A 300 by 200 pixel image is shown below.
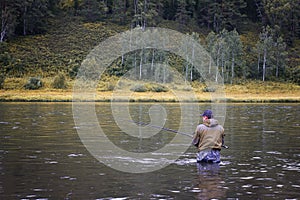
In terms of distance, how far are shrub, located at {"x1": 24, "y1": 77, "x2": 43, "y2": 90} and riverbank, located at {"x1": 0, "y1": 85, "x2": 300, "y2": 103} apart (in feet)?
4.32

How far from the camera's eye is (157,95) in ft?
249

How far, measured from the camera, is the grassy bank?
230 feet

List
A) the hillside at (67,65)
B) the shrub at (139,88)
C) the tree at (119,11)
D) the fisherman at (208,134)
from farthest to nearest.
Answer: the tree at (119,11) → the shrub at (139,88) → the hillside at (67,65) → the fisherman at (208,134)

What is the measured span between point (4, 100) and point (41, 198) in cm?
5459

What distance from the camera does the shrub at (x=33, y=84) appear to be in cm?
7656

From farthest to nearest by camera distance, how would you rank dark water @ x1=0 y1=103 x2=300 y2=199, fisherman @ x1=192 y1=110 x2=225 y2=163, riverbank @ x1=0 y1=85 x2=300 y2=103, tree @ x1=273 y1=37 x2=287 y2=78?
tree @ x1=273 y1=37 x2=287 y2=78 → riverbank @ x1=0 y1=85 x2=300 y2=103 → fisherman @ x1=192 y1=110 x2=225 y2=163 → dark water @ x1=0 y1=103 x2=300 y2=199

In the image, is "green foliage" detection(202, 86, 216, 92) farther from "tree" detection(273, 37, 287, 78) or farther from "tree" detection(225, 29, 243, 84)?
"tree" detection(273, 37, 287, 78)

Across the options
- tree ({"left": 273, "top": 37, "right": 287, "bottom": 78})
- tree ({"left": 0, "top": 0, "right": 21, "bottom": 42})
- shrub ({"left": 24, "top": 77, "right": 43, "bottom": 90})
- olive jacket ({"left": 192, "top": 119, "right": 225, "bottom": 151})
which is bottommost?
olive jacket ({"left": 192, "top": 119, "right": 225, "bottom": 151})

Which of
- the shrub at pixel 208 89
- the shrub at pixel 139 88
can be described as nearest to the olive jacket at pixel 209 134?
the shrub at pixel 139 88

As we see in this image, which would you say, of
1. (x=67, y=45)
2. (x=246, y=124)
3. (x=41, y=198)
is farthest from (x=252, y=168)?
(x=67, y=45)

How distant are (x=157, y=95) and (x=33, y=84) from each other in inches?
722

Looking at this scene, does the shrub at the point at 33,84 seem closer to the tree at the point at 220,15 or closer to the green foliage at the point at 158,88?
the green foliage at the point at 158,88

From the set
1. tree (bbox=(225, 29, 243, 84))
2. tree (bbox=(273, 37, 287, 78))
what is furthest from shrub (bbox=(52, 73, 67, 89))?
tree (bbox=(273, 37, 287, 78))

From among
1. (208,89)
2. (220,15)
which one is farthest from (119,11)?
(208,89)
